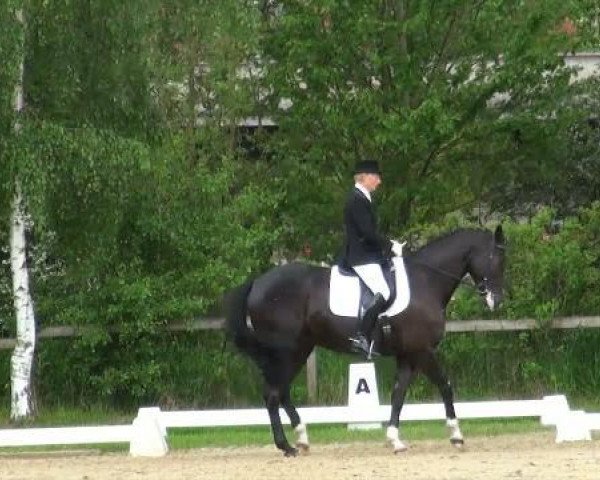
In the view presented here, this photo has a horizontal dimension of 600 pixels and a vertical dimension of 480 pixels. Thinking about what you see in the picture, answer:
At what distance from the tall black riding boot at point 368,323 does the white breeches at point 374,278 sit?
0.17 feet

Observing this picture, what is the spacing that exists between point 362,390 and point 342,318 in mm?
2259

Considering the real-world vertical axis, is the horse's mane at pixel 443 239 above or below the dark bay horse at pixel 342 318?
above

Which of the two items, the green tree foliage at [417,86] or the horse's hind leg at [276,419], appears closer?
the horse's hind leg at [276,419]

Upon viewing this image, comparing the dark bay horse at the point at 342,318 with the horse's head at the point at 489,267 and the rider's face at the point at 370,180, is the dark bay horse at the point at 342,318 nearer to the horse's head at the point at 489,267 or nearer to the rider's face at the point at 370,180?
the horse's head at the point at 489,267

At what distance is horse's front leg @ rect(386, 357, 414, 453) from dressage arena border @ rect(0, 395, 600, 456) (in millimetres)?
886

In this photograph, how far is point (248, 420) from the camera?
45.6ft

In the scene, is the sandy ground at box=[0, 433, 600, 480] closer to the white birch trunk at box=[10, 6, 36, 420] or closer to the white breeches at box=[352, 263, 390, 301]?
the white breeches at box=[352, 263, 390, 301]

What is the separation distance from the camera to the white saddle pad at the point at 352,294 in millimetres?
12891

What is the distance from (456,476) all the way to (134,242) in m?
7.59

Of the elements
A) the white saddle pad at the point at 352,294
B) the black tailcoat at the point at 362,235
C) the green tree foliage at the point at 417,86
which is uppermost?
the green tree foliage at the point at 417,86

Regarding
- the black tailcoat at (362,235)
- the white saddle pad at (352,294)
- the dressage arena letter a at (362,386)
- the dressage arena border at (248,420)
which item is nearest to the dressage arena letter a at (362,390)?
the dressage arena letter a at (362,386)

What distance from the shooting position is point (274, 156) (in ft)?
71.2

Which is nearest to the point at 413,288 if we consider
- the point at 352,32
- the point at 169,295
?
the point at 169,295

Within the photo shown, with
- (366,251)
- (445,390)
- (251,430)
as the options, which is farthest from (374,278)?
(251,430)
